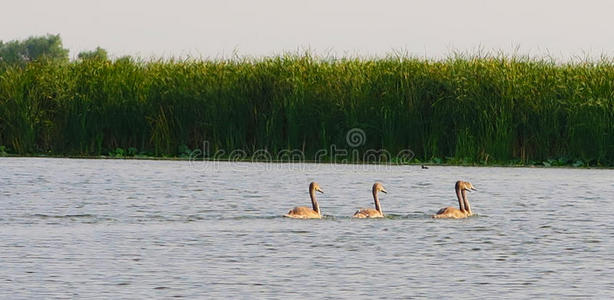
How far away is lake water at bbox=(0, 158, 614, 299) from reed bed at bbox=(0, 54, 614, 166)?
2.00 meters

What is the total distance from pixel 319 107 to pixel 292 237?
1202 centimetres

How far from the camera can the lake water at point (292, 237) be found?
388 inches

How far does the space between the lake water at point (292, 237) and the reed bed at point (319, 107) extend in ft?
6.55

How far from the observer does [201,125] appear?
25641 mm

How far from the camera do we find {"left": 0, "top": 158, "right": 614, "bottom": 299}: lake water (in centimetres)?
987

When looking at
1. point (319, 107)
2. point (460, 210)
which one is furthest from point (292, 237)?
point (319, 107)

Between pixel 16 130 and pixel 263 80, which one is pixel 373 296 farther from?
pixel 16 130

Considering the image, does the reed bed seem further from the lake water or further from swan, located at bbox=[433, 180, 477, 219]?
swan, located at bbox=[433, 180, 477, 219]

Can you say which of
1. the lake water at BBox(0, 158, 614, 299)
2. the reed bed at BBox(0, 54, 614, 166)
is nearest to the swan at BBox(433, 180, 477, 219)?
the lake water at BBox(0, 158, 614, 299)

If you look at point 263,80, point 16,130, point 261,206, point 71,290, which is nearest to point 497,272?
point 71,290

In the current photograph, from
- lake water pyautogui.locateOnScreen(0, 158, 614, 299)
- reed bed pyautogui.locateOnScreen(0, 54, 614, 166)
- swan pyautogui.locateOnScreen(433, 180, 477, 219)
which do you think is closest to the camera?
lake water pyautogui.locateOnScreen(0, 158, 614, 299)

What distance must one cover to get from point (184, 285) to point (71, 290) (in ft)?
2.90

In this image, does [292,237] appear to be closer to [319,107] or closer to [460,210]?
[460,210]

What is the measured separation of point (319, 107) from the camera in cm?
2502
